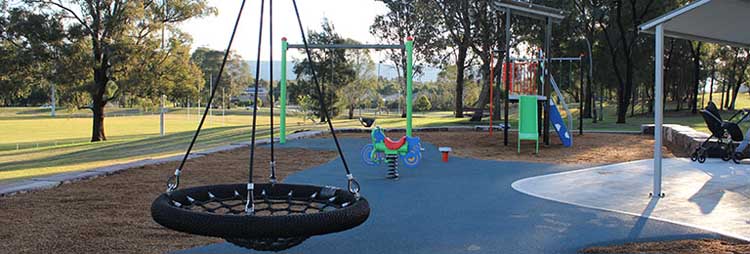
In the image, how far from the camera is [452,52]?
36750mm

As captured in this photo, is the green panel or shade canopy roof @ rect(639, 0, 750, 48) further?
the green panel

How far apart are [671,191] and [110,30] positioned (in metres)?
22.0

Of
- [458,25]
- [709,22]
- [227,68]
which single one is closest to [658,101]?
[709,22]

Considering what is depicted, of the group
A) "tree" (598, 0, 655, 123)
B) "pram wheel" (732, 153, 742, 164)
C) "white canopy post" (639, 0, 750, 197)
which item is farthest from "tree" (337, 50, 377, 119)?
"white canopy post" (639, 0, 750, 197)

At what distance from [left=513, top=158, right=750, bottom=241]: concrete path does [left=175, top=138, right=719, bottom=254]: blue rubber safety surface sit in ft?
1.05

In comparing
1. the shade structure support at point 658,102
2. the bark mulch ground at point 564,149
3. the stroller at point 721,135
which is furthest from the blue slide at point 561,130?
the shade structure support at point 658,102

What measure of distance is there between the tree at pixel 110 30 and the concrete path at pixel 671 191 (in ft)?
64.2

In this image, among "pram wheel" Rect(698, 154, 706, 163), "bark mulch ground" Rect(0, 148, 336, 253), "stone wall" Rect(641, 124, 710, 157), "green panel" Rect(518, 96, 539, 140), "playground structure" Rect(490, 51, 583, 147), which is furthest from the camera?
"playground structure" Rect(490, 51, 583, 147)

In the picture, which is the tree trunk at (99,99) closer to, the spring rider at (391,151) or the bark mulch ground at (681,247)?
the spring rider at (391,151)

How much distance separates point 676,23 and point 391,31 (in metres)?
35.1

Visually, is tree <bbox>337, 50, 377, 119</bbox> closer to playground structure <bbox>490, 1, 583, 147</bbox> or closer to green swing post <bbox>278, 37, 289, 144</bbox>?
green swing post <bbox>278, 37, 289, 144</bbox>

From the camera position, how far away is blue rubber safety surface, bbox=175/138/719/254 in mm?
4695

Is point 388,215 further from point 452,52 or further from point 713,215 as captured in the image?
point 452,52

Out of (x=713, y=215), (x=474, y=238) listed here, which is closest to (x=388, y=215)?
(x=474, y=238)
